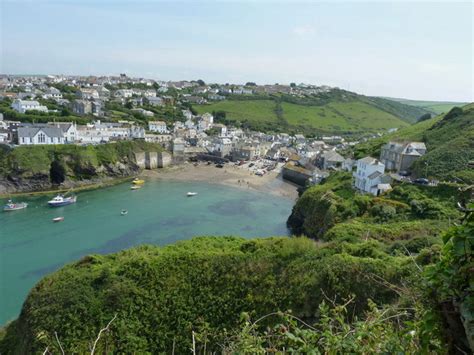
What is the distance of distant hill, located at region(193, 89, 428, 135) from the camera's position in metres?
93.6

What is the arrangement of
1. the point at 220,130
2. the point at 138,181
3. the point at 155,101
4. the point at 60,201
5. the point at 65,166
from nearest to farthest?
1. the point at 60,201
2. the point at 65,166
3. the point at 138,181
4. the point at 220,130
5. the point at 155,101

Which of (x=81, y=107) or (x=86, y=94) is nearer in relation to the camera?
(x=81, y=107)

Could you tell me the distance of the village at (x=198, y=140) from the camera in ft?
121

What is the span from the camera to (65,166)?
45250 mm

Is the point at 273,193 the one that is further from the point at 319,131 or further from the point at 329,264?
the point at 319,131

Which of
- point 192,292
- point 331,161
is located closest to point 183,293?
point 192,292

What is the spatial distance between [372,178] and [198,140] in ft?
139

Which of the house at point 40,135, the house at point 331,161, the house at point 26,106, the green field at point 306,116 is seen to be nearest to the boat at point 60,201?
the house at point 40,135

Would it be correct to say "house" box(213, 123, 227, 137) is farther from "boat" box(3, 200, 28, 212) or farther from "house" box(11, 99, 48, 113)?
"boat" box(3, 200, 28, 212)

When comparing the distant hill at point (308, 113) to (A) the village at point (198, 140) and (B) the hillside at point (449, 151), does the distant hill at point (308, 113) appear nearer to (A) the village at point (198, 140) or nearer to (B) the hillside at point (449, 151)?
(A) the village at point (198, 140)

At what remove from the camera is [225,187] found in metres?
47.2

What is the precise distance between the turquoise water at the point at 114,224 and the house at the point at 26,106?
1210 inches

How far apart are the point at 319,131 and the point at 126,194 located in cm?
6116

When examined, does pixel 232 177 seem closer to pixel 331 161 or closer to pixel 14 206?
pixel 331 161
